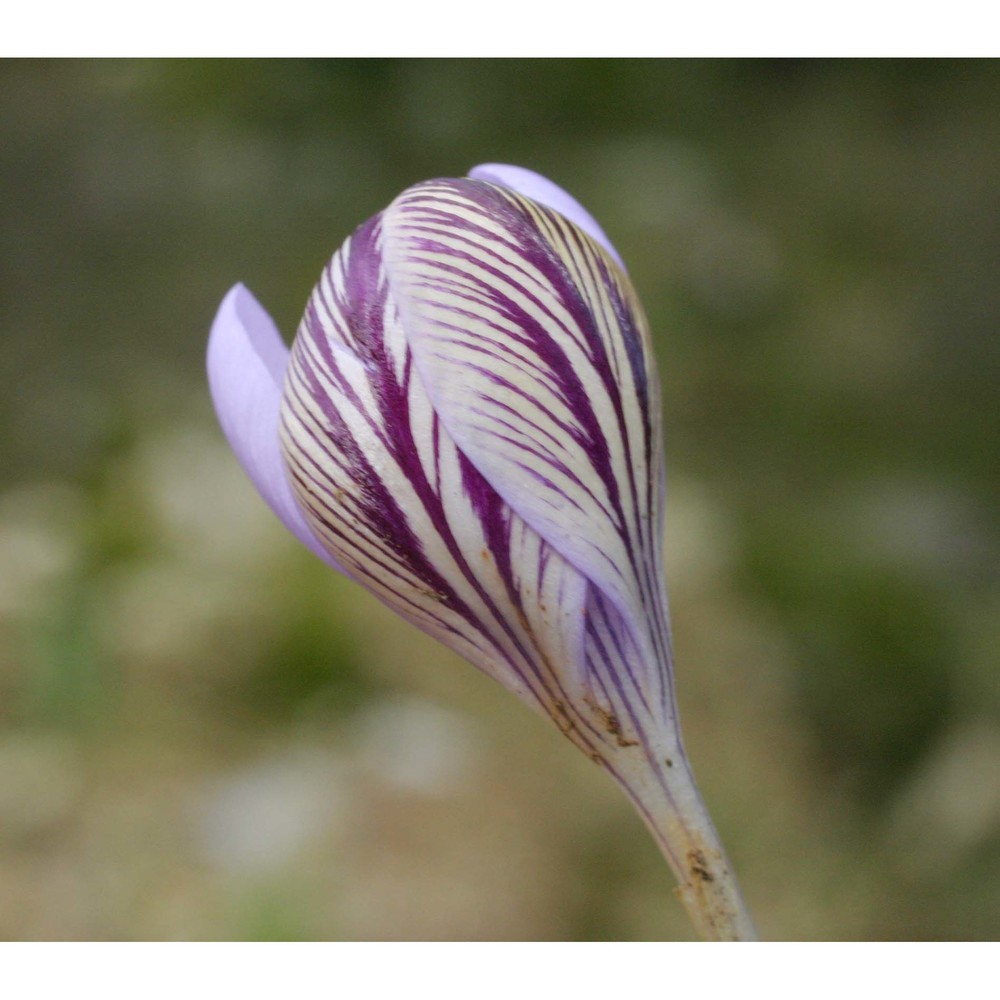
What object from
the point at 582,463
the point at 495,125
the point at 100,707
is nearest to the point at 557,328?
the point at 582,463

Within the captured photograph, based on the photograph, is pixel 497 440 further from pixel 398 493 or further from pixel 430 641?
pixel 430 641

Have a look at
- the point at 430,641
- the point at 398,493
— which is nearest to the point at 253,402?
the point at 398,493

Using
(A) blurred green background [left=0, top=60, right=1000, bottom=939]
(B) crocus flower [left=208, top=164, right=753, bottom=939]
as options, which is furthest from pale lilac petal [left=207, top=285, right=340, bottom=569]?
(A) blurred green background [left=0, top=60, right=1000, bottom=939]

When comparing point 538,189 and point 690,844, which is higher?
point 538,189

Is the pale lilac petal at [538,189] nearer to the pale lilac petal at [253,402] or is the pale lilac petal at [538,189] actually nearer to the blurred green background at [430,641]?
the pale lilac petal at [253,402]

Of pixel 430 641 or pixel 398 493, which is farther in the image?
pixel 430 641

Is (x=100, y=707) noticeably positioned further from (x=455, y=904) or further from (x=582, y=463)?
(x=582, y=463)

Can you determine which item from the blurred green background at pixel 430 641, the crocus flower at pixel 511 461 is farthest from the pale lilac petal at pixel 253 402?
the blurred green background at pixel 430 641

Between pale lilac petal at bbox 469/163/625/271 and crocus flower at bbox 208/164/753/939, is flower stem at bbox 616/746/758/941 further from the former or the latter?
pale lilac petal at bbox 469/163/625/271
